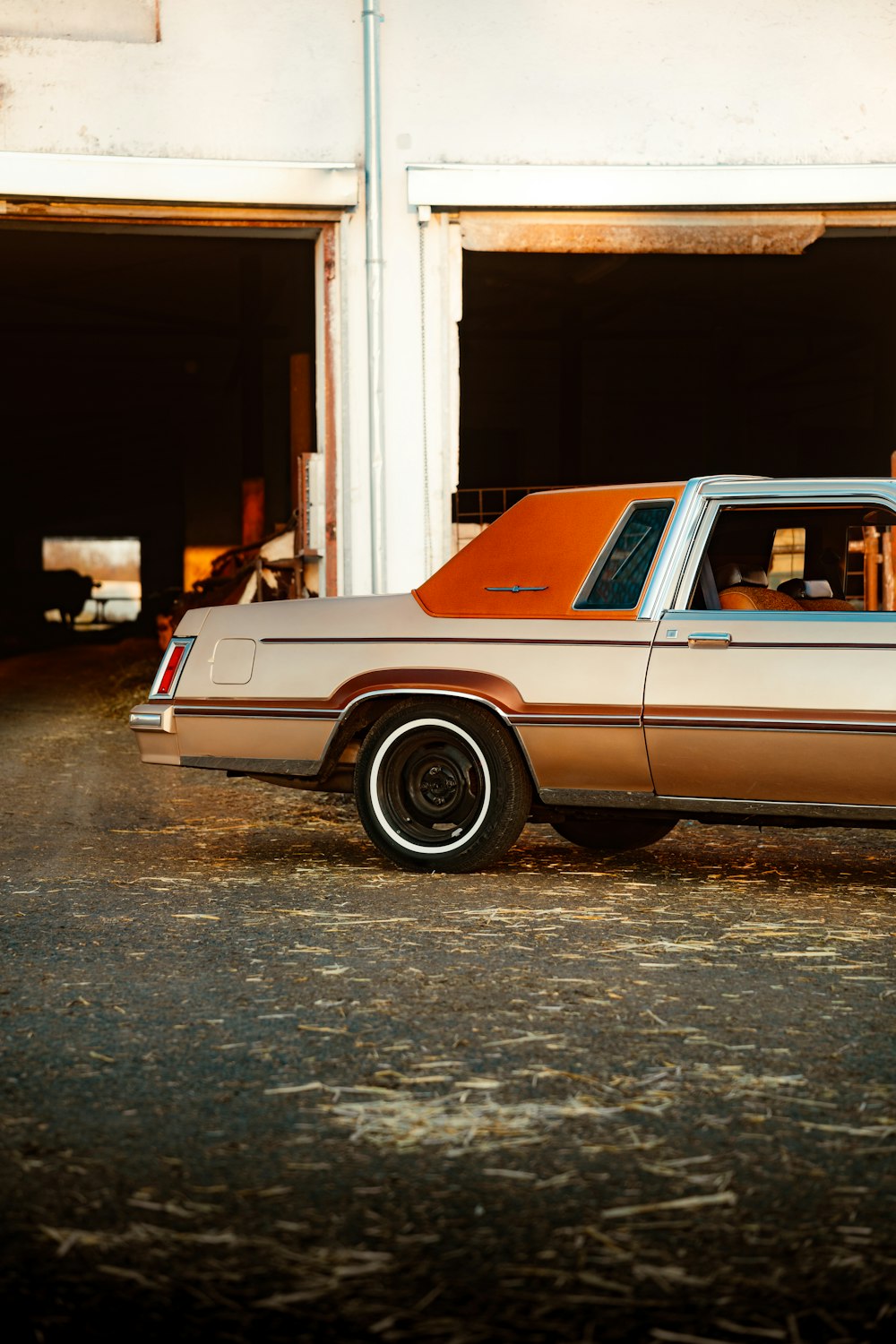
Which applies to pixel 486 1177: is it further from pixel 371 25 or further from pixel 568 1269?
pixel 371 25

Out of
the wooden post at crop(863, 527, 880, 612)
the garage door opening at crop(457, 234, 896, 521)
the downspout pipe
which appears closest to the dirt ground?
the downspout pipe

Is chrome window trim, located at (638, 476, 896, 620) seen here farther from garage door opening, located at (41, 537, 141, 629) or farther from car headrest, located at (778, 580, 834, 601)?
garage door opening, located at (41, 537, 141, 629)

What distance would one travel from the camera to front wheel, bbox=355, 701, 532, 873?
21.4 ft

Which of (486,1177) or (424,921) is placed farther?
(424,921)

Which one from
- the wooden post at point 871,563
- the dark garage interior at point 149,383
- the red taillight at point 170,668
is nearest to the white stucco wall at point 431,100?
the dark garage interior at point 149,383

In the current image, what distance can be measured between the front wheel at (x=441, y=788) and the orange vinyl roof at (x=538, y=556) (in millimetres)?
462

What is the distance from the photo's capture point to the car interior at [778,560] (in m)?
6.48

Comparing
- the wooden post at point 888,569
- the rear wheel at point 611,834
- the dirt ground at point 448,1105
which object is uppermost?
the wooden post at point 888,569

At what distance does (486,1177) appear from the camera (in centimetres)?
314

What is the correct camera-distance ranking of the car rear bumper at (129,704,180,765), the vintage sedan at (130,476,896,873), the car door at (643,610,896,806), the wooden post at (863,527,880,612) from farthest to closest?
the wooden post at (863,527,880,612)
the car rear bumper at (129,704,180,765)
the vintage sedan at (130,476,896,873)
the car door at (643,610,896,806)

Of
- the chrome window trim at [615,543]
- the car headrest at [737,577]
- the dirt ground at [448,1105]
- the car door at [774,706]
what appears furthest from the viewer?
the car headrest at [737,577]

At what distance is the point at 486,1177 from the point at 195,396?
30.5 meters

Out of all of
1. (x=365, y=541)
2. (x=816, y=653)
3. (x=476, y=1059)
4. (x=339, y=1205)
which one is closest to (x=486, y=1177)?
(x=339, y=1205)

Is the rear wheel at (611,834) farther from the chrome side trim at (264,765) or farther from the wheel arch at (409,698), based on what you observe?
the chrome side trim at (264,765)
